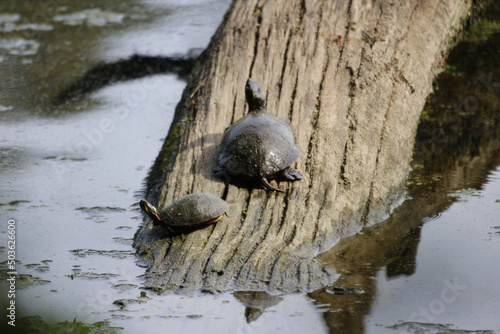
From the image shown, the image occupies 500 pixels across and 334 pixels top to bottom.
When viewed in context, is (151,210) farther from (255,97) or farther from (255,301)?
(255,97)

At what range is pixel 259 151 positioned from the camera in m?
3.95

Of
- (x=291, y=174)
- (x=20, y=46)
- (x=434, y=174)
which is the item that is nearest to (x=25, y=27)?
(x=20, y=46)

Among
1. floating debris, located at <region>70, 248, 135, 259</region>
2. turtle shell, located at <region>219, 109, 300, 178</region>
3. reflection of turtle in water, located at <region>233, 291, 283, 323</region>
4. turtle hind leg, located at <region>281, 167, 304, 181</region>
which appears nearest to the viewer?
reflection of turtle in water, located at <region>233, 291, 283, 323</region>

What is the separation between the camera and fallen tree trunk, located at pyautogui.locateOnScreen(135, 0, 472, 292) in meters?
3.50

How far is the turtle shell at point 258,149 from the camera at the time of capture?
3.93 m

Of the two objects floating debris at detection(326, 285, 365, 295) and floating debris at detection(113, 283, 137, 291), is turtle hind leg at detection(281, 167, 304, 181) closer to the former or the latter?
floating debris at detection(326, 285, 365, 295)

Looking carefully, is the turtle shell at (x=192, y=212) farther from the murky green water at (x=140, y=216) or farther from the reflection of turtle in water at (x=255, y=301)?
the reflection of turtle in water at (x=255, y=301)

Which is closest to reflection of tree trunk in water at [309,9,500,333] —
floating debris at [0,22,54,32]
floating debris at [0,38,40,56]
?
floating debris at [0,38,40,56]

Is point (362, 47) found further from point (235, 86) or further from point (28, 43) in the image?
point (28, 43)

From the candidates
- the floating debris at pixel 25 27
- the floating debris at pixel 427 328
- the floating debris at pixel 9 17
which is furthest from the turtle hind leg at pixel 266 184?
the floating debris at pixel 9 17

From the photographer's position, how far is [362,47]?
531 centimetres

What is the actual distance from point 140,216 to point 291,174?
1138 mm

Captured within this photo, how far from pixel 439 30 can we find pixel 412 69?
0.97 meters

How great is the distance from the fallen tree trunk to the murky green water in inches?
6.6
